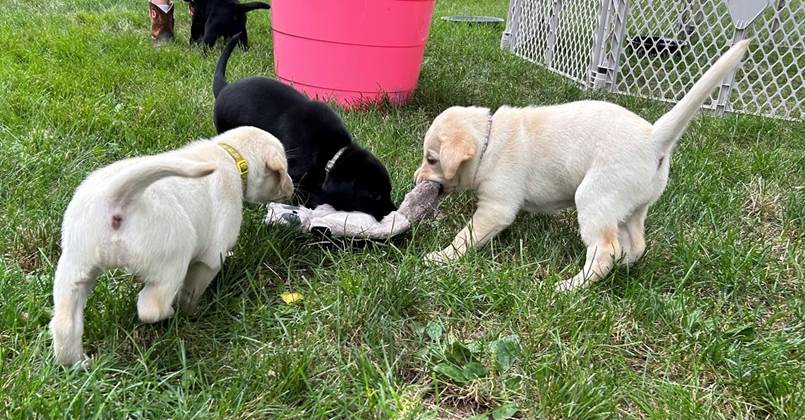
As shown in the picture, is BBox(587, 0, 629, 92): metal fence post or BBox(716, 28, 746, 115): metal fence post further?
BBox(587, 0, 629, 92): metal fence post

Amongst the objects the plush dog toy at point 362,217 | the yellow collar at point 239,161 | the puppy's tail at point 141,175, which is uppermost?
the puppy's tail at point 141,175

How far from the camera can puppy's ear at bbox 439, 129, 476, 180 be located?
3.10 m

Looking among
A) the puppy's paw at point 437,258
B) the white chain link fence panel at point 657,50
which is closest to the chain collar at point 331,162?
the puppy's paw at point 437,258

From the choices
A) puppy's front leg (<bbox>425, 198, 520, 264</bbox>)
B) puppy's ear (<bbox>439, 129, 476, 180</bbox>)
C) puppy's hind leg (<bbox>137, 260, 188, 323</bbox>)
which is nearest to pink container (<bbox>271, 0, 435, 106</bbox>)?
puppy's ear (<bbox>439, 129, 476, 180</bbox>)

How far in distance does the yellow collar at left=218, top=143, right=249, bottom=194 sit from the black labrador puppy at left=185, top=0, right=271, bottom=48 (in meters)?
4.40

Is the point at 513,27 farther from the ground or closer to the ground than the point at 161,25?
closer to the ground

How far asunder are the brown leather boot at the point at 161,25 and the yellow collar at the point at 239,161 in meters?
Result: 4.71

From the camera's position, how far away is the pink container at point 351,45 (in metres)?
4.90

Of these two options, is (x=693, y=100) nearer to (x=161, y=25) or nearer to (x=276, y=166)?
(x=276, y=166)

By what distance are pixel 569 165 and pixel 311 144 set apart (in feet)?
5.11

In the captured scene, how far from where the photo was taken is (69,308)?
199cm

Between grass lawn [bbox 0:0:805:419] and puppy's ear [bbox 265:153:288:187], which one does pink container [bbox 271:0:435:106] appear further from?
puppy's ear [bbox 265:153:288:187]

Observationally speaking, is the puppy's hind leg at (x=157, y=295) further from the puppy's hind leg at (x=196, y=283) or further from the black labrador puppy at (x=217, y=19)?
the black labrador puppy at (x=217, y=19)

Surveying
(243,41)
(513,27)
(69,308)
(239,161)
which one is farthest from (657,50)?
(69,308)
